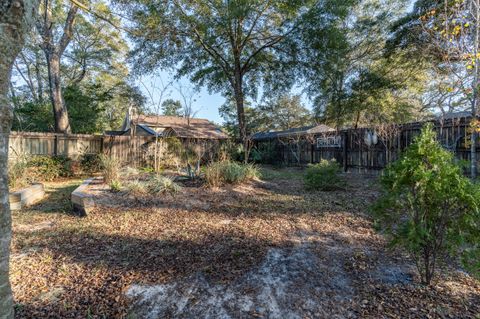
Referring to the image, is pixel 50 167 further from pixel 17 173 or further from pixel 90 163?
pixel 17 173

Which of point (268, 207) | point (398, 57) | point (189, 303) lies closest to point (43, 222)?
point (189, 303)

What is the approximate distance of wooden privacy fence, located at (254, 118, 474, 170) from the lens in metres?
6.17

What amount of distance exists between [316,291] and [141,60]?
11.7 meters

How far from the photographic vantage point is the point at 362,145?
864 centimetres

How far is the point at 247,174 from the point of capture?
21.7 ft

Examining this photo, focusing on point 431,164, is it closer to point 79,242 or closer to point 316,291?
point 316,291

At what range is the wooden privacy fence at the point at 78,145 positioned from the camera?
25.7ft

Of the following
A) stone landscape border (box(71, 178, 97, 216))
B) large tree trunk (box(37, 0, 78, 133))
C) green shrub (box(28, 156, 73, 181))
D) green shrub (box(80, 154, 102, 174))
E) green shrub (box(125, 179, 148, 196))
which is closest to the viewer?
stone landscape border (box(71, 178, 97, 216))

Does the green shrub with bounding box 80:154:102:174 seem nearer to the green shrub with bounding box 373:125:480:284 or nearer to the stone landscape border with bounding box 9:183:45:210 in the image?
the stone landscape border with bounding box 9:183:45:210

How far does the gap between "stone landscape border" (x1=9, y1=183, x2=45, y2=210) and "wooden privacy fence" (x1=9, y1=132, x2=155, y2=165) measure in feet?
7.21

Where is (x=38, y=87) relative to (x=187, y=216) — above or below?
above

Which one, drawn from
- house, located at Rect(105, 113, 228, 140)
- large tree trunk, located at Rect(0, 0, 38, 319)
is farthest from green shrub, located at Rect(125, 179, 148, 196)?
house, located at Rect(105, 113, 228, 140)

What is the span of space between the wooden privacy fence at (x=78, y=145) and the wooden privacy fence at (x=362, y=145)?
622 cm

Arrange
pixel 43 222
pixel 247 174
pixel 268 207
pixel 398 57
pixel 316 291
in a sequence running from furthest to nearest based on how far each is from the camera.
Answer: pixel 398 57 → pixel 247 174 → pixel 268 207 → pixel 43 222 → pixel 316 291
